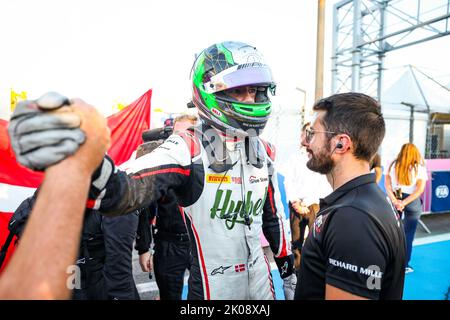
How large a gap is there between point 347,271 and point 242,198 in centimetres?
67

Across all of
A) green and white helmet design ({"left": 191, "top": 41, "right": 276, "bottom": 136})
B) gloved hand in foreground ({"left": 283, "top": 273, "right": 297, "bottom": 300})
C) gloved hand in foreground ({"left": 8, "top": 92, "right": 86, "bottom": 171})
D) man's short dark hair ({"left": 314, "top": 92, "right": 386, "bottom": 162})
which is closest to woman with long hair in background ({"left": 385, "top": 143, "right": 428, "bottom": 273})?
gloved hand in foreground ({"left": 283, "top": 273, "right": 297, "bottom": 300})

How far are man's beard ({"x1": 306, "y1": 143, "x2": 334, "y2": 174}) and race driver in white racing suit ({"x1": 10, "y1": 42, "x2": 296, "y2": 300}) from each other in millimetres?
309

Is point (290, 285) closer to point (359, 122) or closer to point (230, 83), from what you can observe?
point (359, 122)

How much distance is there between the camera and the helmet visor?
1.60 m

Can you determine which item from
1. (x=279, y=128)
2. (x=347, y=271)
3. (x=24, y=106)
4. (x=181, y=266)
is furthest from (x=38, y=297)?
(x=279, y=128)

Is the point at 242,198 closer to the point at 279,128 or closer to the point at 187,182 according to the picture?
the point at 187,182

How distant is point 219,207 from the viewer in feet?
5.24

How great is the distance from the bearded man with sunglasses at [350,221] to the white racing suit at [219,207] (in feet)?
1.05

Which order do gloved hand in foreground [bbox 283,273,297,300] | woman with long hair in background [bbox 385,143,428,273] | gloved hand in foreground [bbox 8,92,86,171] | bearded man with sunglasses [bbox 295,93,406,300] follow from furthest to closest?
woman with long hair in background [bbox 385,143,428,273], gloved hand in foreground [bbox 283,273,297,300], bearded man with sunglasses [bbox 295,93,406,300], gloved hand in foreground [bbox 8,92,86,171]

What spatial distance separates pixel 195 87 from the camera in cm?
175

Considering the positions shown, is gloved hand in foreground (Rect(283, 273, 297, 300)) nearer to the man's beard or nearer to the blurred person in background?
the man's beard

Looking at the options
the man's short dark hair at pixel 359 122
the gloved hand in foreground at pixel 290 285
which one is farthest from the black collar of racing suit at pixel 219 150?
the gloved hand in foreground at pixel 290 285

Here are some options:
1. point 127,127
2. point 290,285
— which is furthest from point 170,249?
point 127,127
